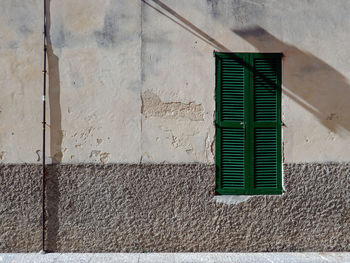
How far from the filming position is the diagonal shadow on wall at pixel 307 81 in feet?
18.6

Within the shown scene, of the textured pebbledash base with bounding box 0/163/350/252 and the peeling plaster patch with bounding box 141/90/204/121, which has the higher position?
the peeling plaster patch with bounding box 141/90/204/121

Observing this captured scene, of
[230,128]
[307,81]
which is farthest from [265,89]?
[230,128]

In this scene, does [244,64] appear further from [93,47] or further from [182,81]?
[93,47]

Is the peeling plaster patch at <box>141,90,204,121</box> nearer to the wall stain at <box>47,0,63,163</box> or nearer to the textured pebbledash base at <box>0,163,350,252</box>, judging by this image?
the textured pebbledash base at <box>0,163,350,252</box>

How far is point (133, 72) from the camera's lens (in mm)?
5602

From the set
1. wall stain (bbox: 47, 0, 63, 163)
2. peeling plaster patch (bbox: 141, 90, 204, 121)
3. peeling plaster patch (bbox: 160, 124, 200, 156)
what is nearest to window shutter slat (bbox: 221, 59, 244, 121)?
peeling plaster patch (bbox: 141, 90, 204, 121)

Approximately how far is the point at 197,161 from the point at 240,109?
888 mm

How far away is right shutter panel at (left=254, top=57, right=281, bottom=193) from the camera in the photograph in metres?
5.68

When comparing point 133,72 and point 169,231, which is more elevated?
point 133,72

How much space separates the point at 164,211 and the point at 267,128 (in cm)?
173

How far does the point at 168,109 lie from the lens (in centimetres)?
562

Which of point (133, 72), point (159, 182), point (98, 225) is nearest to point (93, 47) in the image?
point (133, 72)

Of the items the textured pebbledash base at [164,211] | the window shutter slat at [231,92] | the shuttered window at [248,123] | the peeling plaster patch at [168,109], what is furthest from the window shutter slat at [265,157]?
the peeling plaster patch at [168,109]

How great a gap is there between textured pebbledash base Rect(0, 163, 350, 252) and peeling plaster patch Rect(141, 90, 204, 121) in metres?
0.65
